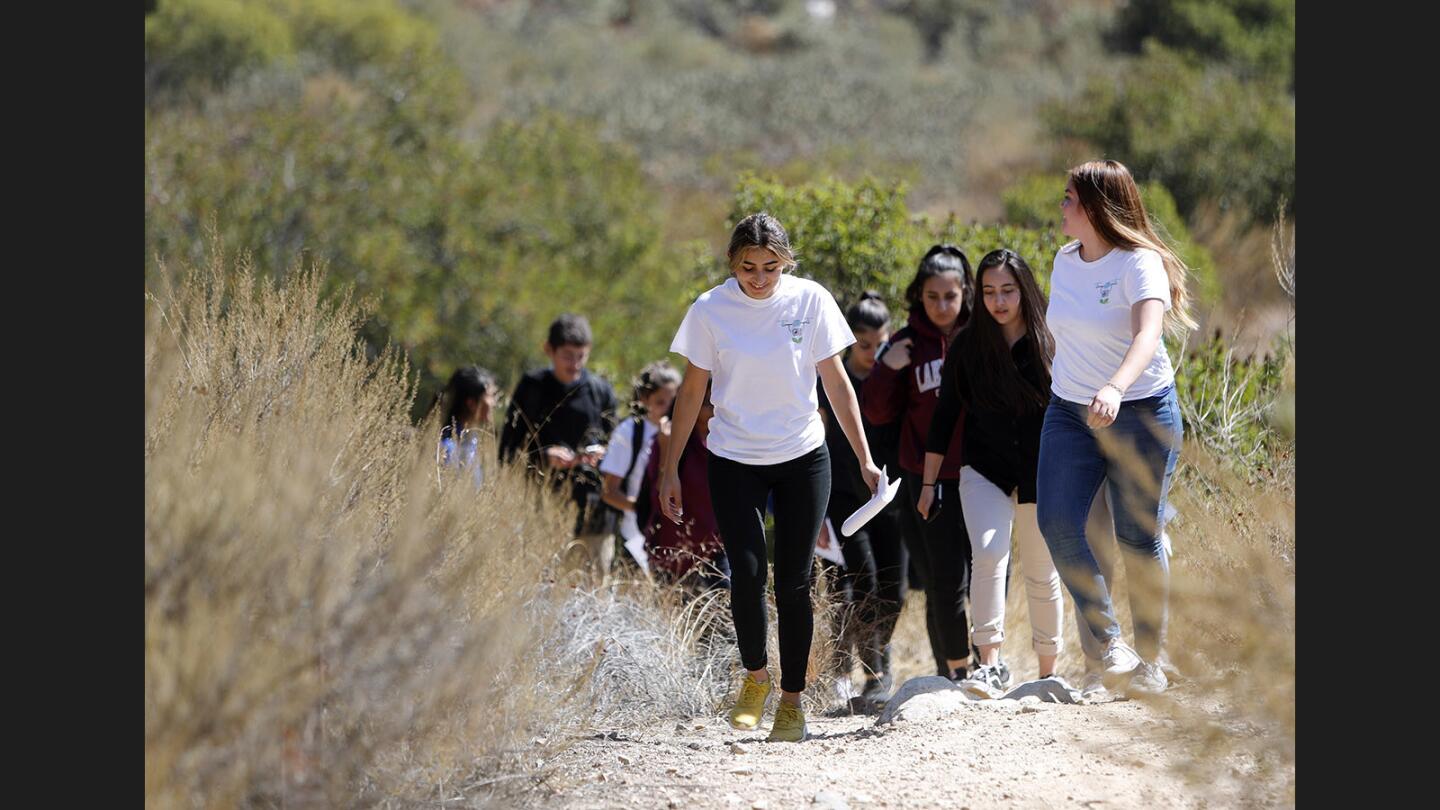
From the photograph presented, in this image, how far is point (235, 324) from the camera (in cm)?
545

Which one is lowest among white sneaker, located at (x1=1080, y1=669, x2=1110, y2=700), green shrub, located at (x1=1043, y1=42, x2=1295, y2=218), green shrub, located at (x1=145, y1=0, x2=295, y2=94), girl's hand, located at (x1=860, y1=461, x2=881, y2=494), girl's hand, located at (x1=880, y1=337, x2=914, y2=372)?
white sneaker, located at (x1=1080, y1=669, x2=1110, y2=700)

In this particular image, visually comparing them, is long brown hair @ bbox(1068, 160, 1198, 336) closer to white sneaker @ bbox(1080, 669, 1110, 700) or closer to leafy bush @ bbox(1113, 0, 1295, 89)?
white sneaker @ bbox(1080, 669, 1110, 700)

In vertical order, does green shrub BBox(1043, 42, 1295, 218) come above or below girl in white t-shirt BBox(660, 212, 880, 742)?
above

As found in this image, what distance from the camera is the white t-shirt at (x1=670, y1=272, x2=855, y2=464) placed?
5.27 meters

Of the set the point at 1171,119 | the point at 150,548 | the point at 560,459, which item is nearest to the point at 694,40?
the point at 1171,119

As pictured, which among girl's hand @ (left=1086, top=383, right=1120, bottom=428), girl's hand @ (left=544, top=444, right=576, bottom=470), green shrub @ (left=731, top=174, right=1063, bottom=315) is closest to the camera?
girl's hand @ (left=1086, top=383, right=1120, bottom=428)

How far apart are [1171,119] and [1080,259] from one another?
17.3 m

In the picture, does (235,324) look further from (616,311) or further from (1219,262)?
(1219,262)

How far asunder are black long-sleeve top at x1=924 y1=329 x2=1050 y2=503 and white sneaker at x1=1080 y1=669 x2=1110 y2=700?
0.73 metres

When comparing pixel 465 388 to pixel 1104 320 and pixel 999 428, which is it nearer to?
pixel 999 428

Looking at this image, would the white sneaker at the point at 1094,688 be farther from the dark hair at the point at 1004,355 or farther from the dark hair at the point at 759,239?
the dark hair at the point at 759,239

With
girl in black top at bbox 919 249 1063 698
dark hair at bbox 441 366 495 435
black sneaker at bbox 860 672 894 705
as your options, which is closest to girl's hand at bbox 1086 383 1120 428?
girl in black top at bbox 919 249 1063 698

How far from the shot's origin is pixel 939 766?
4770mm

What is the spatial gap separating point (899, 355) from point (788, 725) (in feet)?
5.71
